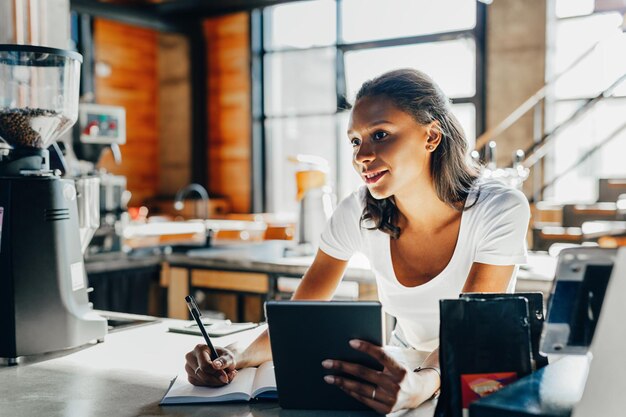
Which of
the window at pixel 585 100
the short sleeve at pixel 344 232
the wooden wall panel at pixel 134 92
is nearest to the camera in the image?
the short sleeve at pixel 344 232

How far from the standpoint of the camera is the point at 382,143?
1.66 meters

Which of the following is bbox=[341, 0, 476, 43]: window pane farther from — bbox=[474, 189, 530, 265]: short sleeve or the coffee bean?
the coffee bean

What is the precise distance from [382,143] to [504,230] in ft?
1.11

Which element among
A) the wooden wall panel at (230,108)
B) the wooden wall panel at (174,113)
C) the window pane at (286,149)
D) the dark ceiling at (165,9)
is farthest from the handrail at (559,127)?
the wooden wall panel at (174,113)

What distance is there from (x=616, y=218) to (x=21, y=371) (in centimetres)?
544

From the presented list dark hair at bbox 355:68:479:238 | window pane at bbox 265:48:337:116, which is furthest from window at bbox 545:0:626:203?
dark hair at bbox 355:68:479:238

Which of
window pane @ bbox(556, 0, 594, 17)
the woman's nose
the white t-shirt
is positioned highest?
window pane @ bbox(556, 0, 594, 17)

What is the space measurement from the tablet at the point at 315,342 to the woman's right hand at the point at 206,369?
0.19 m

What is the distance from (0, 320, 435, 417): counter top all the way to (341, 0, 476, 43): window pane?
6834 millimetres

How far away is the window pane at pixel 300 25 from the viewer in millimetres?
8984

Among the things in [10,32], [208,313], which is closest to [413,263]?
[10,32]

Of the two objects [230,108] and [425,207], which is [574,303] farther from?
[230,108]

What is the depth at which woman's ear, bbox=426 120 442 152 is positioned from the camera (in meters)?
1.75

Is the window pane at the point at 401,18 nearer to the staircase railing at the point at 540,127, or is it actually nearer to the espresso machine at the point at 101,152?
the staircase railing at the point at 540,127
